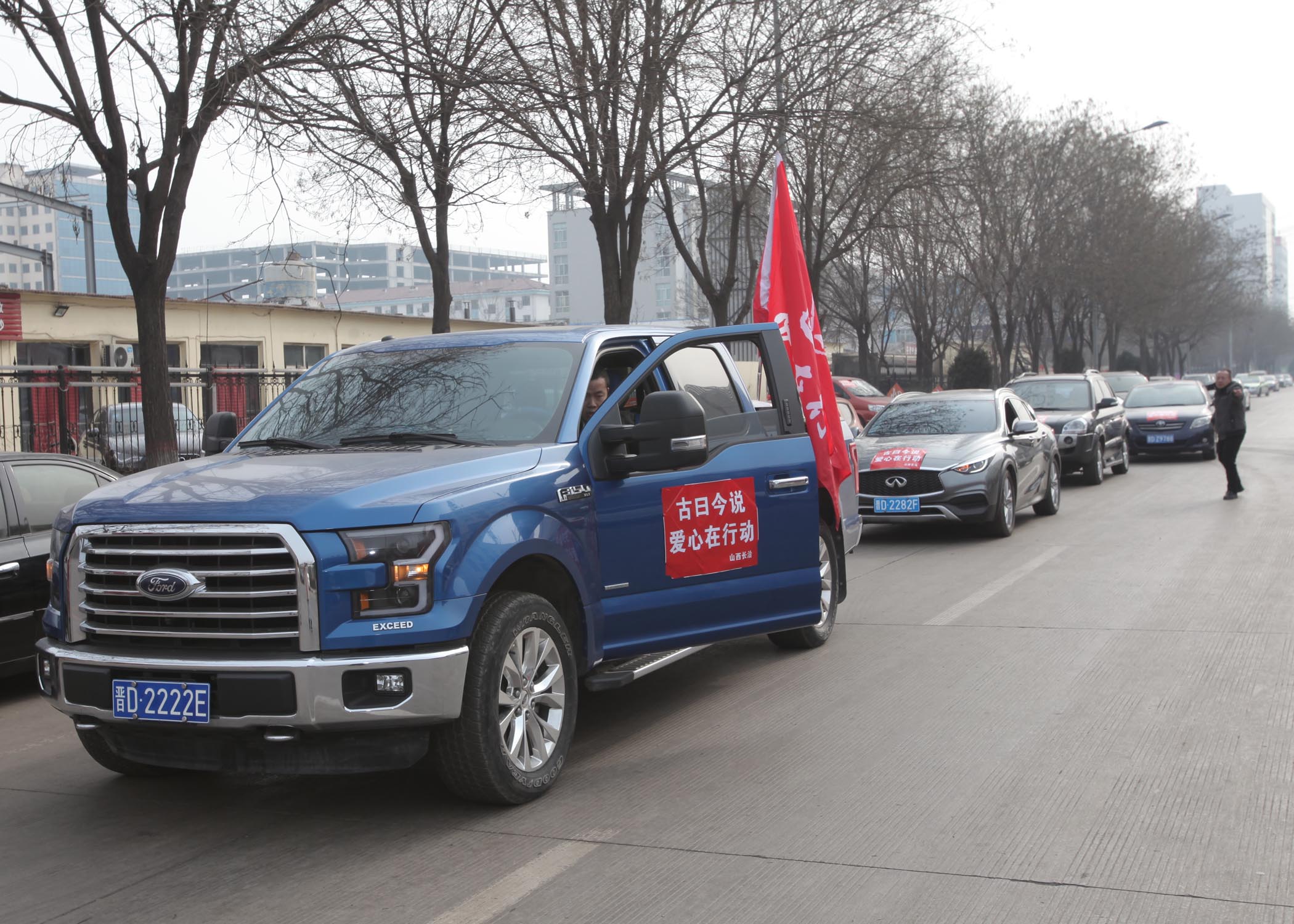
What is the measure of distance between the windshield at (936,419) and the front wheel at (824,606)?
6.62m

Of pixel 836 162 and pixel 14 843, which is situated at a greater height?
pixel 836 162

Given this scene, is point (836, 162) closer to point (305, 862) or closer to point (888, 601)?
point (888, 601)

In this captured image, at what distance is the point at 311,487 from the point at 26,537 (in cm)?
355

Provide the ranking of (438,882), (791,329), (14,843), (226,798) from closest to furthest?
1. (438,882)
2. (14,843)
3. (226,798)
4. (791,329)

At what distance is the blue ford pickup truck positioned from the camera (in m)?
4.56

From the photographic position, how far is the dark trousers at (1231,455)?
54.2 feet

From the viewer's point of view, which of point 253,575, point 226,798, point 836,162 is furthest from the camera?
point 836,162

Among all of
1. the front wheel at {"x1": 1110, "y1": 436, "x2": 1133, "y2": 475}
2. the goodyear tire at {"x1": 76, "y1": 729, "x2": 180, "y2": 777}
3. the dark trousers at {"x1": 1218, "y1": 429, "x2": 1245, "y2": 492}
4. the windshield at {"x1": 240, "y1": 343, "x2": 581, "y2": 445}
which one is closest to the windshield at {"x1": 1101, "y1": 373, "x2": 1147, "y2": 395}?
the front wheel at {"x1": 1110, "y1": 436, "x2": 1133, "y2": 475}

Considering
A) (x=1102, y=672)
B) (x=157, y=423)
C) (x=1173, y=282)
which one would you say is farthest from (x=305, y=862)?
(x=1173, y=282)

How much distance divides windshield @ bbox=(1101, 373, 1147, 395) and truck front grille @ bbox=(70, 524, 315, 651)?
1214 inches

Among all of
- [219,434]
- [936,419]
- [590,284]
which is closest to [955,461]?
[936,419]

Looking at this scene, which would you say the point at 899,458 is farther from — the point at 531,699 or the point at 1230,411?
the point at 531,699

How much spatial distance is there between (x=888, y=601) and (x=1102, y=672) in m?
2.83

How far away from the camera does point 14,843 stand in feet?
15.9
